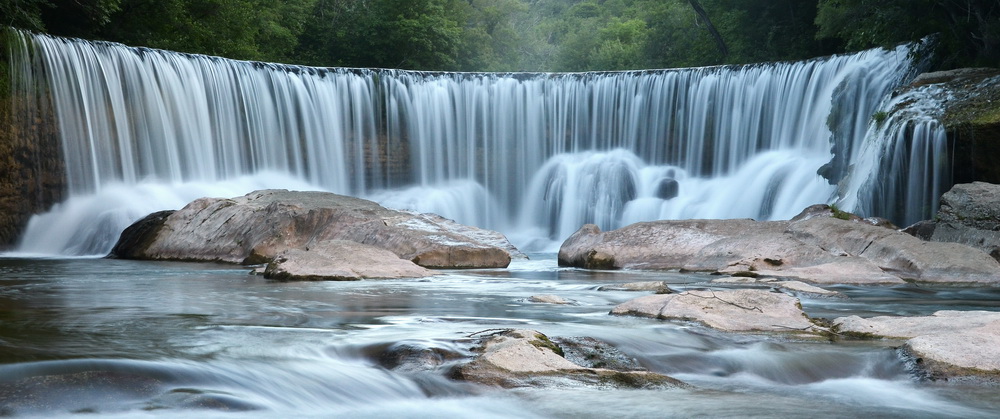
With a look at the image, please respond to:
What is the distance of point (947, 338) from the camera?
501 cm

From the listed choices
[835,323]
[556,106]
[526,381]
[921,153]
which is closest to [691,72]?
[556,106]

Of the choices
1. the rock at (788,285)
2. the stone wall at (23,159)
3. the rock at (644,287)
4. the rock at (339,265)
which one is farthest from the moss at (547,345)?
the stone wall at (23,159)

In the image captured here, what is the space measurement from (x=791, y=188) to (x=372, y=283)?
14.0 metres

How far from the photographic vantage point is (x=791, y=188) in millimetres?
21625

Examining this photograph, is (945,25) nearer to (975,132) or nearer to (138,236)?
(975,132)

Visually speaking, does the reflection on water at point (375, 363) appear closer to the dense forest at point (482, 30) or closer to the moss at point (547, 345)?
the moss at point (547, 345)

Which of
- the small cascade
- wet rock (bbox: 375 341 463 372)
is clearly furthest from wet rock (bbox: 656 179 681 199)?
wet rock (bbox: 375 341 463 372)

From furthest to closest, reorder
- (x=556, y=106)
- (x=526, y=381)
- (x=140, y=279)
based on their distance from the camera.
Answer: (x=556, y=106)
(x=140, y=279)
(x=526, y=381)

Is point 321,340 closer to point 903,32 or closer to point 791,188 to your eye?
point 791,188

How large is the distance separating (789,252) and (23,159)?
1540cm

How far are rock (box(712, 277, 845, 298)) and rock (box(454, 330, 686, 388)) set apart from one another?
4.62 meters

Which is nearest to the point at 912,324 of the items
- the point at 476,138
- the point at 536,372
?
the point at 536,372

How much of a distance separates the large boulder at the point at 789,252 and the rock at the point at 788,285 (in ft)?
2.97

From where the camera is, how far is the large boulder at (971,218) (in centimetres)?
1247
